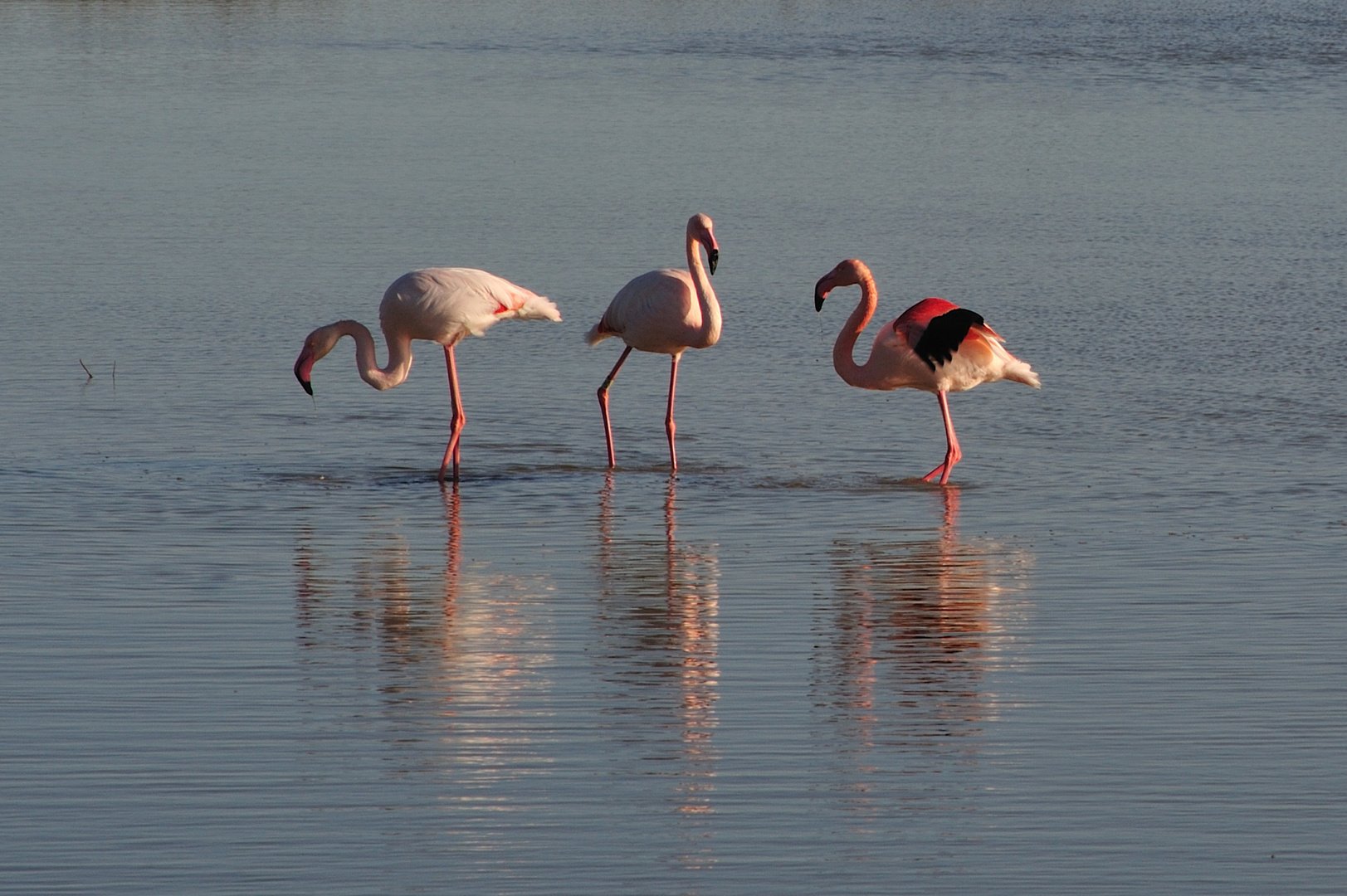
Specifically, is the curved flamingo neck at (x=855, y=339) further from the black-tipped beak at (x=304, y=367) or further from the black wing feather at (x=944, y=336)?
the black-tipped beak at (x=304, y=367)

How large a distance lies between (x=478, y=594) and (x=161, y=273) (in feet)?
21.6

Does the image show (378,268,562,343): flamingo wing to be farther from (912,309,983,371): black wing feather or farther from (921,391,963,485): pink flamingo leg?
(921,391,963,485): pink flamingo leg

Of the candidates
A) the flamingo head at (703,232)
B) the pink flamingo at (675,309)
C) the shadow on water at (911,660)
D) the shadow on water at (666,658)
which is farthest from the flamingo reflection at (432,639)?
the flamingo head at (703,232)

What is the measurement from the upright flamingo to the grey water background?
0.36 m

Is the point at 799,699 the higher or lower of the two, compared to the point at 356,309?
lower

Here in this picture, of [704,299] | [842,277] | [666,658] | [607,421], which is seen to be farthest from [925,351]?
[666,658]

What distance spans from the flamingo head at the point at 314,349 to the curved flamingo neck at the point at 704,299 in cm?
153

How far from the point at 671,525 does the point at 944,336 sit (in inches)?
67.9

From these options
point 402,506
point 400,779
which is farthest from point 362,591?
point 400,779

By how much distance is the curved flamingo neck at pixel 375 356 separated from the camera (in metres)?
8.68

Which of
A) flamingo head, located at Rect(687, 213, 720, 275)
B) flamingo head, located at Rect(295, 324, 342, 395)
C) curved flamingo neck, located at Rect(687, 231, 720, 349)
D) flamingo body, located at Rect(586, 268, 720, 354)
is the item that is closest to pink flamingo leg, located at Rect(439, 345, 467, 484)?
flamingo head, located at Rect(295, 324, 342, 395)

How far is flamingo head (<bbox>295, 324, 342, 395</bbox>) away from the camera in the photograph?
28.1 feet

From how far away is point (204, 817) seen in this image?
4.45 m

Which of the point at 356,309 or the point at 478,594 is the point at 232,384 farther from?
the point at 478,594
